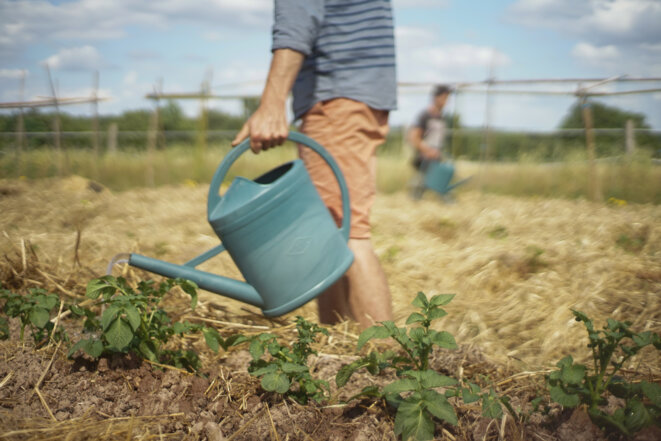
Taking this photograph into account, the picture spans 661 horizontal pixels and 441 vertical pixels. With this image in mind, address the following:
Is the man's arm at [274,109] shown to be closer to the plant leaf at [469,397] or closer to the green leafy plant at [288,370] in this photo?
the green leafy plant at [288,370]

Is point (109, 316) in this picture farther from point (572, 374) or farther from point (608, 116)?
point (608, 116)

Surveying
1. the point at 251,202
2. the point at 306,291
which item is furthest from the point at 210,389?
the point at 251,202

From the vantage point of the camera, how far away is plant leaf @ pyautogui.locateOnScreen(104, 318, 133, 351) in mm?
1270

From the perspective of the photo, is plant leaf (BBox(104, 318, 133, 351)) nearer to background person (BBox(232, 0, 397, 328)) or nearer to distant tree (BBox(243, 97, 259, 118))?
background person (BBox(232, 0, 397, 328))

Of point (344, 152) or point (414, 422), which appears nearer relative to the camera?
point (414, 422)

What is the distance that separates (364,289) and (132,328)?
36.6 inches

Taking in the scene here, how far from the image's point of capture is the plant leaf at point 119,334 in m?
1.27

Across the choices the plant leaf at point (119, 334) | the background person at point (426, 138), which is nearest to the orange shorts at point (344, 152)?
the plant leaf at point (119, 334)

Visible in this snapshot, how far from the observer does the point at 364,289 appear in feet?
6.51

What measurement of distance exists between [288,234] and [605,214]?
3.50 metres

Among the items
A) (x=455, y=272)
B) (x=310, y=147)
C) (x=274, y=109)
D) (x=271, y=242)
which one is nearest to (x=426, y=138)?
(x=455, y=272)

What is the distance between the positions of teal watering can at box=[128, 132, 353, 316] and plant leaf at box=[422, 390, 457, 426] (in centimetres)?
60

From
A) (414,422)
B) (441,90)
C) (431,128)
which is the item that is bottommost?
(414,422)

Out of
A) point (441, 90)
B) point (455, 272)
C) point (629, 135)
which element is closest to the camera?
point (455, 272)
